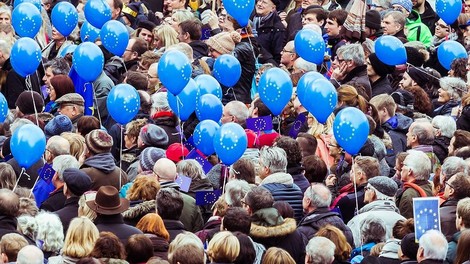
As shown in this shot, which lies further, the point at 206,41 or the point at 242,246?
the point at 206,41

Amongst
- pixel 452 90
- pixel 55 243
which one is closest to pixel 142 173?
pixel 55 243

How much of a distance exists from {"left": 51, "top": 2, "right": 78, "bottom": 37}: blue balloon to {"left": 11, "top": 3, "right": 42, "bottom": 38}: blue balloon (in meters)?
0.67

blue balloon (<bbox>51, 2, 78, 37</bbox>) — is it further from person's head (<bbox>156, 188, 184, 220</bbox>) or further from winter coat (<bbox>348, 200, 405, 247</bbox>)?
winter coat (<bbox>348, 200, 405, 247</bbox>)

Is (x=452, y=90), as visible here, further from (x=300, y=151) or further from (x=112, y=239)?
(x=112, y=239)

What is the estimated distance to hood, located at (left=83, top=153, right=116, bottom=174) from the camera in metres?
12.9

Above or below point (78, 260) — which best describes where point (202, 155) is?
below

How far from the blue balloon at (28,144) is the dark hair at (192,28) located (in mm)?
4430

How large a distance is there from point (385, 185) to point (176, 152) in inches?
89.1

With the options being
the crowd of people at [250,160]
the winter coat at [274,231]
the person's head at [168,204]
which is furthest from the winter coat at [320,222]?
the person's head at [168,204]

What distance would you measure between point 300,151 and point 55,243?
2.62m

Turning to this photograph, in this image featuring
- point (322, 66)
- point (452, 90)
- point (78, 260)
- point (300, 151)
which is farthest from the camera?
point (322, 66)

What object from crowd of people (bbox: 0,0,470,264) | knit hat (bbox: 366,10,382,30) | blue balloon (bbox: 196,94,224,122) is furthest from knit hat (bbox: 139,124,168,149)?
knit hat (bbox: 366,10,382,30)

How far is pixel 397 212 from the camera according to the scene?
477 inches

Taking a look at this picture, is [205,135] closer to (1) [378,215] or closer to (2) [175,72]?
(2) [175,72]
